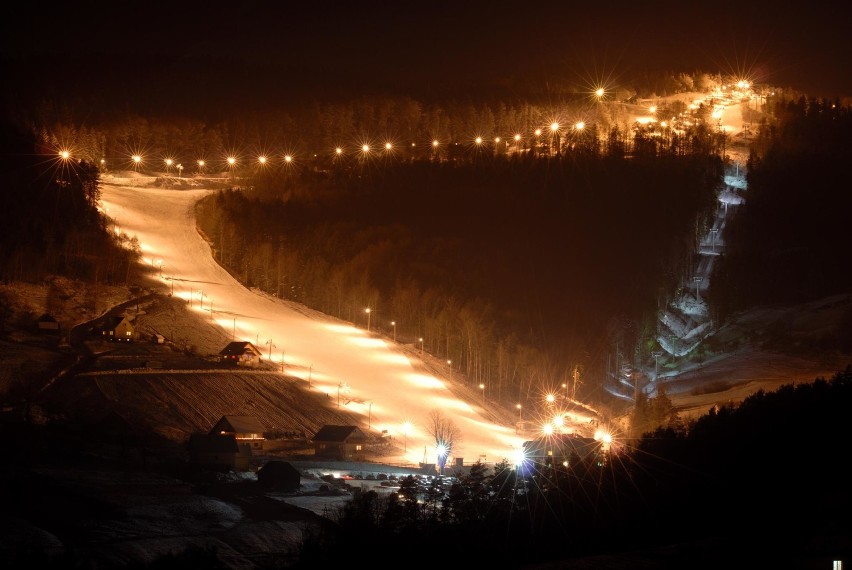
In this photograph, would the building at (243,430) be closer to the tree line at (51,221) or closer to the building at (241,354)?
the building at (241,354)

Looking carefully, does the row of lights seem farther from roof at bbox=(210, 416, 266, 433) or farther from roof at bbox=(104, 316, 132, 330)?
roof at bbox=(210, 416, 266, 433)

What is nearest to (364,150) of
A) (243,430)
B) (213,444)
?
(243,430)

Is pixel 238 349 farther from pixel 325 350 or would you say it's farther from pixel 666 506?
pixel 666 506

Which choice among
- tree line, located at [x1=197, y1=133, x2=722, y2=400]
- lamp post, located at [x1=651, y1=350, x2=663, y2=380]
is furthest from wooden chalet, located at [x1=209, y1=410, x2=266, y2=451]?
lamp post, located at [x1=651, y1=350, x2=663, y2=380]

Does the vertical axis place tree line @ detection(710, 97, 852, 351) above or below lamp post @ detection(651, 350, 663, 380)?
above

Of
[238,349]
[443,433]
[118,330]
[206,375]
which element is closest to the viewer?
[443,433]

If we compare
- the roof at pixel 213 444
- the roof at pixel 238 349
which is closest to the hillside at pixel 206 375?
the roof at pixel 238 349
